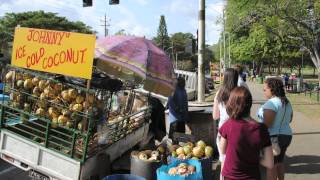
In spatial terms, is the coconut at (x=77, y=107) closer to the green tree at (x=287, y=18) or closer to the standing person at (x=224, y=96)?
the standing person at (x=224, y=96)

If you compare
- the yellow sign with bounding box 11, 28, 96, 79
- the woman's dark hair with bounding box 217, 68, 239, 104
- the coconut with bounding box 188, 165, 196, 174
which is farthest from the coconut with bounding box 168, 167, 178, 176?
the yellow sign with bounding box 11, 28, 96, 79

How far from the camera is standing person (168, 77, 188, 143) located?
9.88m

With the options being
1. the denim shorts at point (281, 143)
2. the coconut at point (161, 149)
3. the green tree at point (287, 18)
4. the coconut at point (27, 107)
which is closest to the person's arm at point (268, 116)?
the denim shorts at point (281, 143)

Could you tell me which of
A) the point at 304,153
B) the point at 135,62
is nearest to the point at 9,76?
the point at 135,62

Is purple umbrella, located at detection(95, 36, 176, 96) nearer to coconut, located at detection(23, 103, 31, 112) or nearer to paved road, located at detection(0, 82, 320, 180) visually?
coconut, located at detection(23, 103, 31, 112)

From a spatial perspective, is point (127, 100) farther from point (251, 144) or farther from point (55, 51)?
point (251, 144)

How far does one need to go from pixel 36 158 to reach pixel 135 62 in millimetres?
2038

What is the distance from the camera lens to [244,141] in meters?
4.42

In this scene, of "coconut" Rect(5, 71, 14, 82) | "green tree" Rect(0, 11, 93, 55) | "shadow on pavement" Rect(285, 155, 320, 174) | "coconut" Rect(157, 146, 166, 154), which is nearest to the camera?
"coconut" Rect(5, 71, 14, 82)

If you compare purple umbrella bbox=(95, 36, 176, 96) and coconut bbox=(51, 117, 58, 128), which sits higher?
purple umbrella bbox=(95, 36, 176, 96)

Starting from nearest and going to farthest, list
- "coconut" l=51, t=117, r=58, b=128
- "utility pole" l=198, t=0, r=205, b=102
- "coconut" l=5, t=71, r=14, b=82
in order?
"coconut" l=51, t=117, r=58, b=128 < "coconut" l=5, t=71, r=14, b=82 < "utility pole" l=198, t=0, r=205, b=102

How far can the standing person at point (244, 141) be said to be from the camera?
14.4 feet

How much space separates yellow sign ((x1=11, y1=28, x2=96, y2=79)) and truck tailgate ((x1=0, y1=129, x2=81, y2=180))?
38.5 inches

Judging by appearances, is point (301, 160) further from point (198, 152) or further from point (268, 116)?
point (268, 116)
